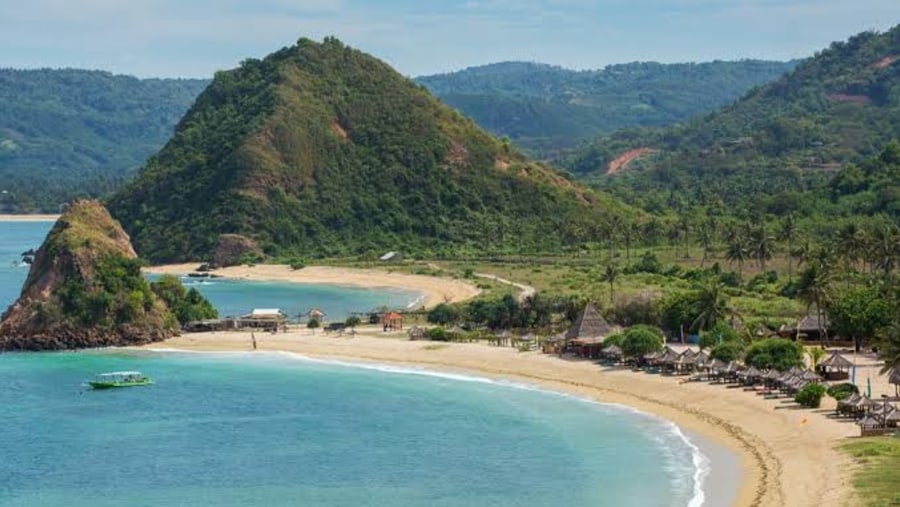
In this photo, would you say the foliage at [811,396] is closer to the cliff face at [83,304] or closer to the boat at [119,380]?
the boat at [119,380]

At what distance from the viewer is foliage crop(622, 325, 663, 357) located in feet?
267

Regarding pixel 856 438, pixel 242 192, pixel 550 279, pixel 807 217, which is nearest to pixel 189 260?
pixel 242 192

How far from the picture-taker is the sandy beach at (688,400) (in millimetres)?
52375

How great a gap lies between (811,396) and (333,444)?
2226 cm

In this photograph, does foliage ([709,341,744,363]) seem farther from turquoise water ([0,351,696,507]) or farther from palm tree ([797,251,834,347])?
palm tree ([797,251,834,347])

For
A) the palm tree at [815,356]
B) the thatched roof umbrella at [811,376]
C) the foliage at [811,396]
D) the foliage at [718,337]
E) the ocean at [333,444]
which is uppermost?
the foliage at [718,337]

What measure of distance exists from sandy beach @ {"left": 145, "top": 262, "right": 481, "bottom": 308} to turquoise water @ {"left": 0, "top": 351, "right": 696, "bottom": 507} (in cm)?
4295

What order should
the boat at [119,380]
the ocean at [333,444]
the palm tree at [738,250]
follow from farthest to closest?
1. the palm tree at [738,250]
2. the boat at [119,380]
3. the ocean at [333,444]

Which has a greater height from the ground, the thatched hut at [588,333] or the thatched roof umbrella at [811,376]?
the thatched hut at [588,333]

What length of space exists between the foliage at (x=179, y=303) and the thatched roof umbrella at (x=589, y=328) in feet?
113

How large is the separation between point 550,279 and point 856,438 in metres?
78.0

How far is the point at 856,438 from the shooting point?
5822 centimetres

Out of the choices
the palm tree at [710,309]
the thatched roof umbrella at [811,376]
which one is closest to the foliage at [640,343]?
the palm tree at [710,309]

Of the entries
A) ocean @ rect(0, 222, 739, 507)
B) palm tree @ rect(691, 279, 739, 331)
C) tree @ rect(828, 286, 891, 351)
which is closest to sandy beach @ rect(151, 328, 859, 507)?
ocean @ rect(0, 222, 739, 507)
